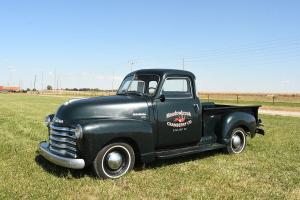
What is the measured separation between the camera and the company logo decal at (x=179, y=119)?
26.3ft

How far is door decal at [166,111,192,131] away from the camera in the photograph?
801 cm

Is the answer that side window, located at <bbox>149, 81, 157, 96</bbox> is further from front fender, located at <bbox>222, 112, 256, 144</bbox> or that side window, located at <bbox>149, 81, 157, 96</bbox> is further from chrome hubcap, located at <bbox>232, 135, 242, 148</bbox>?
chrome hubcap, located at <bbox>232, 135, 242, 148</bbox>

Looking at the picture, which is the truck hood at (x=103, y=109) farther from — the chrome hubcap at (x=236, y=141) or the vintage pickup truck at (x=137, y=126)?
the chrome hubcap at (x=236, y=141)

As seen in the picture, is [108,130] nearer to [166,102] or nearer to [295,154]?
[166,102]

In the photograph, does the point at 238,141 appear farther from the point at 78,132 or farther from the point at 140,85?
the point at 78,132

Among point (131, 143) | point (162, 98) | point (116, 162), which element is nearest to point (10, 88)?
point (162, 98)

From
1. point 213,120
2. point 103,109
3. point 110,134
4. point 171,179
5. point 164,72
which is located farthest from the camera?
point 213,120

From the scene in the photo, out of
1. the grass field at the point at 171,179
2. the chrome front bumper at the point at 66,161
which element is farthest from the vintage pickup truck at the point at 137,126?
the grass field at the point at 171,179

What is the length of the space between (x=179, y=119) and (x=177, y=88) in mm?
696

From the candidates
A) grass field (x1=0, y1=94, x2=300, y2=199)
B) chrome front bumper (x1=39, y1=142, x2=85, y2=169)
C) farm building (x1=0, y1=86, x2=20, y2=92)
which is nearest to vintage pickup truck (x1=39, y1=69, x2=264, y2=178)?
chrome front bumper (x1=39, y1=142, x2=85, y2=169)

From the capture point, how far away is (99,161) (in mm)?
6871

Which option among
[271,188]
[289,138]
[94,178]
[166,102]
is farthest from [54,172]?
[289,138]

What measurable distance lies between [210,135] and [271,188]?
8.98 feet

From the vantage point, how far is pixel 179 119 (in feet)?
26.8
